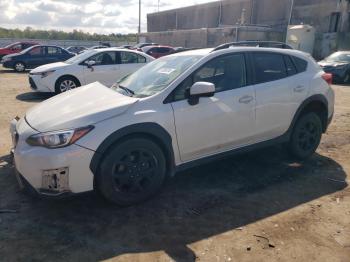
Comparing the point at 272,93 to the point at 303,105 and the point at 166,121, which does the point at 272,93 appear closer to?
the point at 303,105

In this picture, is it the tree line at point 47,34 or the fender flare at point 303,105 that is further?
the tree line at point 47,34

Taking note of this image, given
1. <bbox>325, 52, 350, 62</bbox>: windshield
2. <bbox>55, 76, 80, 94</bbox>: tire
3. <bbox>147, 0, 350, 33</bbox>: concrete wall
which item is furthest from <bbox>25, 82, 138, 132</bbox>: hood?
<bbox>147, 0, 350, 33</bbox>: concrete wall

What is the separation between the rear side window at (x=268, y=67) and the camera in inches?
171

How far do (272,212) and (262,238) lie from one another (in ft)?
1.70

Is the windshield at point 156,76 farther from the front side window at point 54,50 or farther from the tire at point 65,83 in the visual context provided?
the front side window at point 54,50

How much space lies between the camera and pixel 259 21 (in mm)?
41688

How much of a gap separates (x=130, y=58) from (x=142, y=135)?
7.11m

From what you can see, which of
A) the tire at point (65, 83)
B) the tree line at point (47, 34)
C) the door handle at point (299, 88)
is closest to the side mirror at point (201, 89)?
the door handle at point (299, 88)

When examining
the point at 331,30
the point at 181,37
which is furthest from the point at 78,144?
the point at 181,37

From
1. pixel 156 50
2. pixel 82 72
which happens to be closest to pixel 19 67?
pixel 156 50

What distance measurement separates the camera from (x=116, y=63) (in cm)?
991

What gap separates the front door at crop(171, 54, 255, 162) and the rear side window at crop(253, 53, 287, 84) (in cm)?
21

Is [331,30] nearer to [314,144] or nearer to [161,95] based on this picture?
[314,144]

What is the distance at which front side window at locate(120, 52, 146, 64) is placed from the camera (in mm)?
10047
